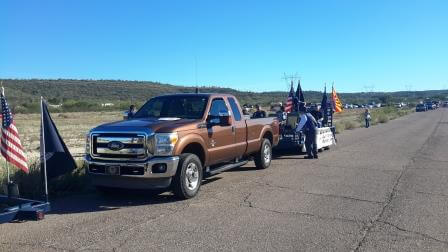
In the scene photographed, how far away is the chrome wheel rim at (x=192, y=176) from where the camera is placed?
929 centimetres

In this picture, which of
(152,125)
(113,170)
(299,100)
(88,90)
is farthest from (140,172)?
(88,90)

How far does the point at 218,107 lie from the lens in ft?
35.9

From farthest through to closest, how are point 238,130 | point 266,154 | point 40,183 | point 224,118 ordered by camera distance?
point 266,154, point 238,130, point 224,118, point 40,183

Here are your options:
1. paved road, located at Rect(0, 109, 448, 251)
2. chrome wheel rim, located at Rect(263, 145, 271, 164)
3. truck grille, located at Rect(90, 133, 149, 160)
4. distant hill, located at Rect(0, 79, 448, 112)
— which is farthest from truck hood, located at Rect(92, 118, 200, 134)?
distant hill, located at Rect(0, 79, 448, 112)

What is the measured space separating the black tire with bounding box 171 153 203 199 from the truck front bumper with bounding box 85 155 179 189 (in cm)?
15

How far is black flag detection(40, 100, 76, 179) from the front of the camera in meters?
8.52

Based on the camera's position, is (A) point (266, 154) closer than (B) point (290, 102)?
Yes

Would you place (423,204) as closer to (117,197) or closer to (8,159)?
(117,197)

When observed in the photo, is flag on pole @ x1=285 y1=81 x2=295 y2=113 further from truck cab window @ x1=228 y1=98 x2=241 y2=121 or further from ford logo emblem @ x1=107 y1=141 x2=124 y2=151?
ford logo emblem @ x1=107 y1=141 x2=124 y2=151

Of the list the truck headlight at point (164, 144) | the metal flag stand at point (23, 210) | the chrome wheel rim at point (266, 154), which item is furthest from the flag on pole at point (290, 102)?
the metal flag stand at point (23, 210)

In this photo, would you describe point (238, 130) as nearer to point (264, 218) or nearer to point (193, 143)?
point (193, 143)

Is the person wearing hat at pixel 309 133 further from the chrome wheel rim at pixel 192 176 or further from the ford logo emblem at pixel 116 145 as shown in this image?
the ford logo emblem at pixel 116 145

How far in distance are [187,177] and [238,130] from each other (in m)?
2.49

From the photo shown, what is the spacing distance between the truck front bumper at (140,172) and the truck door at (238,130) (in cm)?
259
